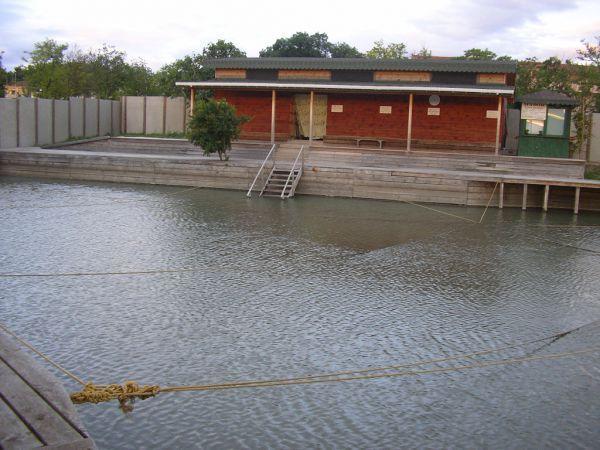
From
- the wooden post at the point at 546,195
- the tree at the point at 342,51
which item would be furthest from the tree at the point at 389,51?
the wooden post at the point at 546,195

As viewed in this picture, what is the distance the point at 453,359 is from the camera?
8227mm

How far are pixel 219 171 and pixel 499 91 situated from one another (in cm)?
1100

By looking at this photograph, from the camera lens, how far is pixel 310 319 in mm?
9539

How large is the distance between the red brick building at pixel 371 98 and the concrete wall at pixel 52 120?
272 inches

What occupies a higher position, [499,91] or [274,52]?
[274,52]

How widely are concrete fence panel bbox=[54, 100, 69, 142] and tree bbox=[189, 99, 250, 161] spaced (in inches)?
407

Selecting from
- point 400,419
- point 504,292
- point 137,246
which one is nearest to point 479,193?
point 504,292

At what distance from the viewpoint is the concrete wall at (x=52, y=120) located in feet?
95.7

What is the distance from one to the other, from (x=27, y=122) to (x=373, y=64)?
1554 cm

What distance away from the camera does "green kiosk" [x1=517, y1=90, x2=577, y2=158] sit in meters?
25.1

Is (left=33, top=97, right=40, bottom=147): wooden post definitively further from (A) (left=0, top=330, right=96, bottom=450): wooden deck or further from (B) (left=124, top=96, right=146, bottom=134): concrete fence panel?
(A) (left=0, top=330, right=96, bottom=450): wooden deck

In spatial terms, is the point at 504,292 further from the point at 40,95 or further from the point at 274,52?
the point at 274,52

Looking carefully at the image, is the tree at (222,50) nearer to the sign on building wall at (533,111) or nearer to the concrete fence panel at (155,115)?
the concrete fence panel at (155,115)

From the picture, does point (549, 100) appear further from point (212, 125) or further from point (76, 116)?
point (76, 116)
